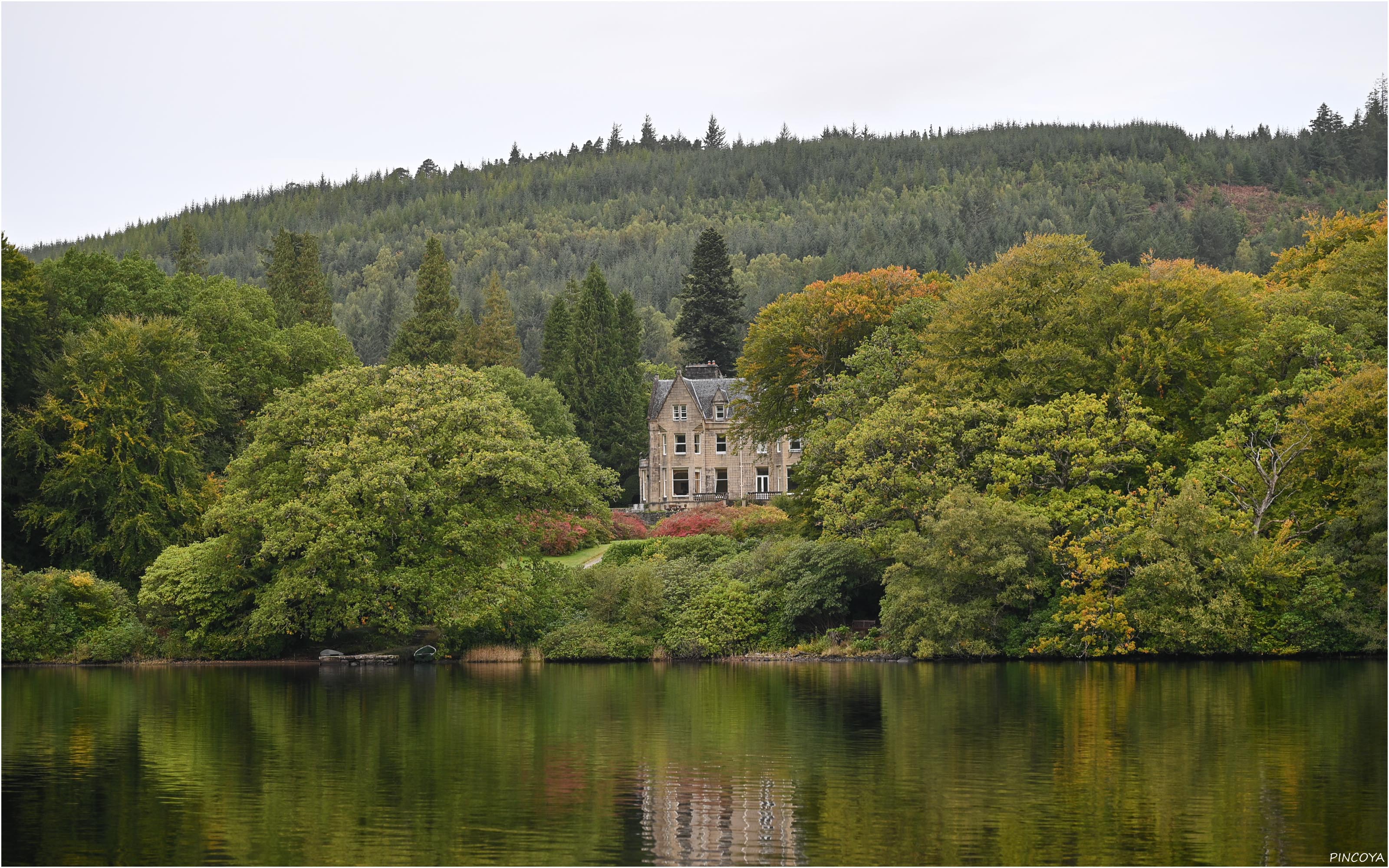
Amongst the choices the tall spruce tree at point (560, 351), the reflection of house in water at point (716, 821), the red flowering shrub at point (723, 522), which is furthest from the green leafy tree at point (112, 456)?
the tall spruce tree at point (560, 351)

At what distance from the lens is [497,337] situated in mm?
101812

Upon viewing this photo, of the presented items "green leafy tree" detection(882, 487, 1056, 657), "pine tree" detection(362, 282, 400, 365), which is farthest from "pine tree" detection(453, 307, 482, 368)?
"pine tree" detection(362, 282, 400, 365)

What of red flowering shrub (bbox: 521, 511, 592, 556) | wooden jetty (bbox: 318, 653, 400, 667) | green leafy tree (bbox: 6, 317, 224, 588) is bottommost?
wooden jetty (bbox: 318, 653, 400, 667)

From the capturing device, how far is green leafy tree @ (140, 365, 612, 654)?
4744cm

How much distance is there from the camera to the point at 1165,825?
742 inches

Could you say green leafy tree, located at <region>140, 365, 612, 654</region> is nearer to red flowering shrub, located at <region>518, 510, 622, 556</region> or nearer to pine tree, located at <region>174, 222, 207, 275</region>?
red flowering shrub, located at <region>518, 510, 622, 556</region>

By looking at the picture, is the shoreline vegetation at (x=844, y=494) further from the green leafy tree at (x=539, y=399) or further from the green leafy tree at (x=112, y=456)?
the green leafy tree at (x=539, y=399)

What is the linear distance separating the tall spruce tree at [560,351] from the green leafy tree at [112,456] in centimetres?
3987

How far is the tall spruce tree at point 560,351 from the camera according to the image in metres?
95.4

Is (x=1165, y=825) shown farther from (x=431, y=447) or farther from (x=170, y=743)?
(x=431, y=447)

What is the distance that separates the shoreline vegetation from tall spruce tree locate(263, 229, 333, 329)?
3165 cm

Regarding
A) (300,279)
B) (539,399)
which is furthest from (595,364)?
(300,279)

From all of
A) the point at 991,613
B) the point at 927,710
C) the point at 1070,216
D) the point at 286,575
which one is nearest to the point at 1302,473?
the point at 991,613

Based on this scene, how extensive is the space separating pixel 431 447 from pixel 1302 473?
2859 centimetres
